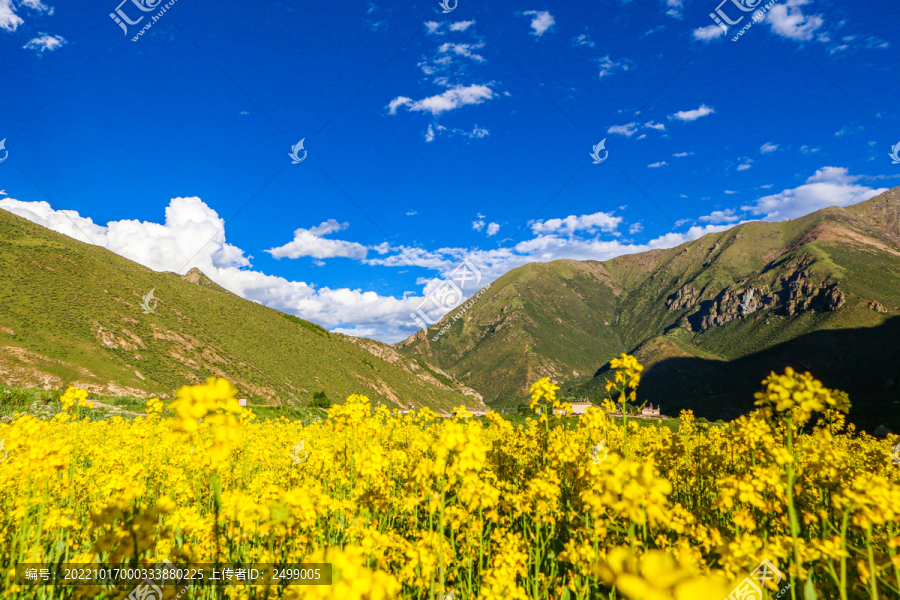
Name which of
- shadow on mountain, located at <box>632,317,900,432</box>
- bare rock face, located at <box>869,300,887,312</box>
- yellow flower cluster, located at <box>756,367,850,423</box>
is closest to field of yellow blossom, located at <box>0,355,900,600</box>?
yellow flower cluster, located at <box>756,367,850,423</box>

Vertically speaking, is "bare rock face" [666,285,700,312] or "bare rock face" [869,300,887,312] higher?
"bare rock face" [666,285,700,312]

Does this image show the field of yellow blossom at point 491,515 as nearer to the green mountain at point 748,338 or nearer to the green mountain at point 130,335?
the green mountain at point 748,338

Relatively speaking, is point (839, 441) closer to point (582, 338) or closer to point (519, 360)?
point (519, 360)

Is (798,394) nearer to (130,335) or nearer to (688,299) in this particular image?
(130,335)

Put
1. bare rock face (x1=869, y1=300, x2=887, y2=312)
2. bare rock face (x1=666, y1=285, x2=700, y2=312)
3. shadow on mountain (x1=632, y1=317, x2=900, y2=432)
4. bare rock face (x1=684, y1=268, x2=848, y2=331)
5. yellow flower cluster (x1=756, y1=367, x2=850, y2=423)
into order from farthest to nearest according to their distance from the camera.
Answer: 1. bare rock face (x1=666, y1=285, x2=700, y2=312)
2. bare rock face (x1=684, y1=268, x2=848, y2=331)
3. bare rock face (x1=869, y1=300, x2=887, y2=312)
4. shadow on mountain (x1=632, y1=317, x2=900, y2=432)
5. yellow flower cluster (x1=756, y1=367, x2=850, y2=423)

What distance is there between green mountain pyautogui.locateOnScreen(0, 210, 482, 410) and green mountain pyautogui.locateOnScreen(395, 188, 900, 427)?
82.1ft

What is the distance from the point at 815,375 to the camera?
2916 inches

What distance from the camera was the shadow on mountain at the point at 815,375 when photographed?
185ft

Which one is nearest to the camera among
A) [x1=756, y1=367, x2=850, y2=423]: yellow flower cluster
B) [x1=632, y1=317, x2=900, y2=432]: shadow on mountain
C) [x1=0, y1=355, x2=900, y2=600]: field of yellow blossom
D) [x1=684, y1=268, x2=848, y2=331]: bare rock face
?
[x1=0, y1=355, x2=900, y2=600]: field of yellow blossom

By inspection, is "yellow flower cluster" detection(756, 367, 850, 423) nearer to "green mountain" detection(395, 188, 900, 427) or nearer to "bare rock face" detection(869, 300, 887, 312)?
"green mountain" detection(395, 188, 900, 427)

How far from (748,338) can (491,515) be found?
140m

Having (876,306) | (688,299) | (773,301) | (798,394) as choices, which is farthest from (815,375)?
(688,299)

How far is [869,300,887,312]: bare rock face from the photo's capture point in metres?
88.0

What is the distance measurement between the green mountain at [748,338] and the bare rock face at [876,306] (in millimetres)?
186
